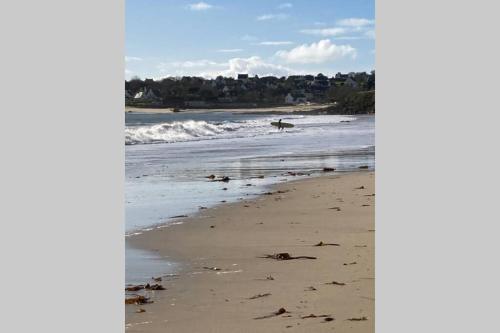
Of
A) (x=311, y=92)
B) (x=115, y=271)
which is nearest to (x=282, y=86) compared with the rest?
(x=311, y=92)

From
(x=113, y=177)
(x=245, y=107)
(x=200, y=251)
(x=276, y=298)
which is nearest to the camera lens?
(x=113, y=177)

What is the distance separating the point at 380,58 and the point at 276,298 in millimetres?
1219

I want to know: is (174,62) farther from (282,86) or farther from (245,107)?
(245,107)

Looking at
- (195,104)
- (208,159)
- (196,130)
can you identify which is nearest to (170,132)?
(196,130)

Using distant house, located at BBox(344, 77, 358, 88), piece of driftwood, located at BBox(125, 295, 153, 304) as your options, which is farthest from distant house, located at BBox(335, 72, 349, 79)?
piece of driftwood, located at BBox(125, 295, 153, 304)

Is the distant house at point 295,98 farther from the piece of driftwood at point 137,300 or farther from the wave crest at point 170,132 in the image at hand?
the wave crest at point 170,132

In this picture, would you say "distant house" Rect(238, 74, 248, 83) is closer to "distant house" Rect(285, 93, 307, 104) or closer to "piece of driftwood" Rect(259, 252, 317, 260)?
"distant house" Rect(285, 93, 307, 104)

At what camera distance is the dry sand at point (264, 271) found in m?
3.07

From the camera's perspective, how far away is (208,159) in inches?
428

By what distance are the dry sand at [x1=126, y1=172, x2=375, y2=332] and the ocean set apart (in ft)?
1.00

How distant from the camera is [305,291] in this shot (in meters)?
3.43

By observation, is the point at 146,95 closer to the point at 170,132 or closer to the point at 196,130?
the point at 170,132

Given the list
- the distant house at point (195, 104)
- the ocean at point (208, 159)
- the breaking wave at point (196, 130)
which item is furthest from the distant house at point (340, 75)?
the breaking wave at point (196, 130)

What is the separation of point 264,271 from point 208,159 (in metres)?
7.11
